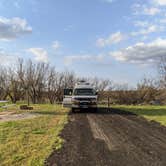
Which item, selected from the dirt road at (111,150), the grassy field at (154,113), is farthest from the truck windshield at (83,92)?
the dirt road at (111,150)

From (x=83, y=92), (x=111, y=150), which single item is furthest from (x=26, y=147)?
(x=83, y=92)

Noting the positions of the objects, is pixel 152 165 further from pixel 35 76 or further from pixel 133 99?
pixel 35 76

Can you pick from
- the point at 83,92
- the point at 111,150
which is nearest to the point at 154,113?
the point at 83,92

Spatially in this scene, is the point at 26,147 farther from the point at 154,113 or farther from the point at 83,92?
the point at 83,92

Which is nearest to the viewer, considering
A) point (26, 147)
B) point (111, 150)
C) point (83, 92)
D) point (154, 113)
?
point (111, 150)

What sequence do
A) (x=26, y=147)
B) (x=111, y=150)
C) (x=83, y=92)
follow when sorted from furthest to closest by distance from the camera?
1. (x=83, y=92)
2. (x=26, y=147)
3. (x=111, y=150)

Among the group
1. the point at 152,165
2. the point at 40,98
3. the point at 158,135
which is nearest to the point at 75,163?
the point at 152,165

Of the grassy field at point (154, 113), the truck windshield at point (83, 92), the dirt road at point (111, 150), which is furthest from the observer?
the truck windshield at point (83, 92)

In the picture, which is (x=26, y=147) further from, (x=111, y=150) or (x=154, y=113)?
(x=154, y=113)

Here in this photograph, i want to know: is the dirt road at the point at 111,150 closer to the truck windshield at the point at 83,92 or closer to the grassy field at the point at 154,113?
the grassy field at the point at 154,113

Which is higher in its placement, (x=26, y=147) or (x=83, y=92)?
(x=83, y=92)

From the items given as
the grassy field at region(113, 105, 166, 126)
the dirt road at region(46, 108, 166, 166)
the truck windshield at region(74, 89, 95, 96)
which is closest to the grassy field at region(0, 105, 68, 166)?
the dirt road at region(46, 108, 166, 166)

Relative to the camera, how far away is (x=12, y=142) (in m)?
7.04

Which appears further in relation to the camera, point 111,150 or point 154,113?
point 154,113
